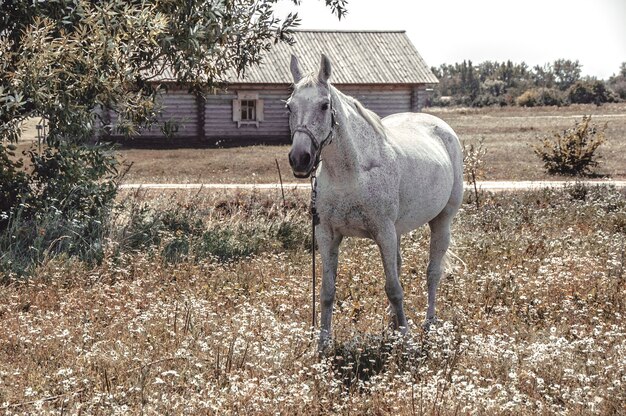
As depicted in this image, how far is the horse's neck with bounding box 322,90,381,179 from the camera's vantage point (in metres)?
6.18

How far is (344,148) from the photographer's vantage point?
20.4ft

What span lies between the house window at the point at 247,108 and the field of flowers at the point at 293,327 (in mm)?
22747

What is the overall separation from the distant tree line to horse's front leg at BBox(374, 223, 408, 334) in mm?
71338

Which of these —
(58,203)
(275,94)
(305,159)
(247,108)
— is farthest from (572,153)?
(305,159)

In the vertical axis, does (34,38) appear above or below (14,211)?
above

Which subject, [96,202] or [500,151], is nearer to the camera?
[96,202]

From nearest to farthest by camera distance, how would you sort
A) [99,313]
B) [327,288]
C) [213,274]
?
[327,288]
[99,313]
[213,274]

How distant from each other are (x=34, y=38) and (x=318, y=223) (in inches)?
193

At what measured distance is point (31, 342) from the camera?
6.41 metres

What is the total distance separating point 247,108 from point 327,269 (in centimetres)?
2983

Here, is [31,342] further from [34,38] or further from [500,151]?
[500,151]

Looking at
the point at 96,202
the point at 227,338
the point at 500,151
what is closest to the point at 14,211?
the point at 96,202

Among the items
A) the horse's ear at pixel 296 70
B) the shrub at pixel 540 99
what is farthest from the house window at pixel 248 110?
the shrub at pixel 540 99

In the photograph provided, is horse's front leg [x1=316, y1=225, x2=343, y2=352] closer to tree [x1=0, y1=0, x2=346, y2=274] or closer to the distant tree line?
tree [x1=0, y1=0, x2=346, y2=274]
